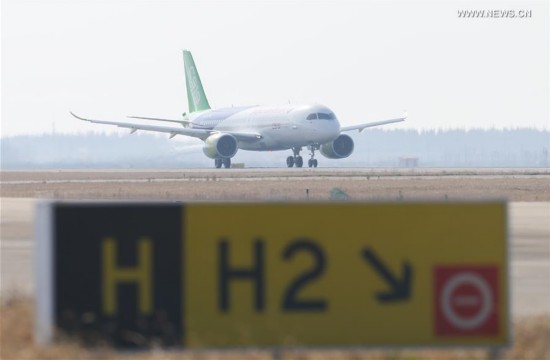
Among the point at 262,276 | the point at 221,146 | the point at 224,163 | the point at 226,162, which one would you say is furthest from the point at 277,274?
the point at 224,163

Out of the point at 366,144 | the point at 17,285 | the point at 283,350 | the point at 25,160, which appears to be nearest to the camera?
the point at 283,350

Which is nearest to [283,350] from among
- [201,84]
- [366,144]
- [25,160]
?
[201,84]

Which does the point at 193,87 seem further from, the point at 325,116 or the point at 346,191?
the point at 346,191

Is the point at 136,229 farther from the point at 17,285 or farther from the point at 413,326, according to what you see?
the point at 17,285

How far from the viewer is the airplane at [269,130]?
266 ft

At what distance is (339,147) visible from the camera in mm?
85875

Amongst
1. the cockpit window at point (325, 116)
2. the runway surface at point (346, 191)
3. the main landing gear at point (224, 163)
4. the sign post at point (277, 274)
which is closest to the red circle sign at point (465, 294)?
the sign post at point (277, 274)

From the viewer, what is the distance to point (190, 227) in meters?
9.02

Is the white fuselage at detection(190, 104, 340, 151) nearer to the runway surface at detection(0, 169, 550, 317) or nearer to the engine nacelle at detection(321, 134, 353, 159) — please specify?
the engine nacelle at detection(321, 134, 353, 159)

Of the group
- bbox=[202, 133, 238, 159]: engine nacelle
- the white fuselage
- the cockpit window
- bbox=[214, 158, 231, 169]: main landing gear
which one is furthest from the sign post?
bbox=[214, 158, 231, 169]: main landing gear

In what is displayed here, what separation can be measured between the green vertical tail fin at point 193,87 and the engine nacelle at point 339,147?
18956mm

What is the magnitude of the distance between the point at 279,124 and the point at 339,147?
4.52 metres

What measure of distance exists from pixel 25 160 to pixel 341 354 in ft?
410

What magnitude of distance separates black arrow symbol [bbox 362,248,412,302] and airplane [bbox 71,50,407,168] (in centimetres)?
7120
